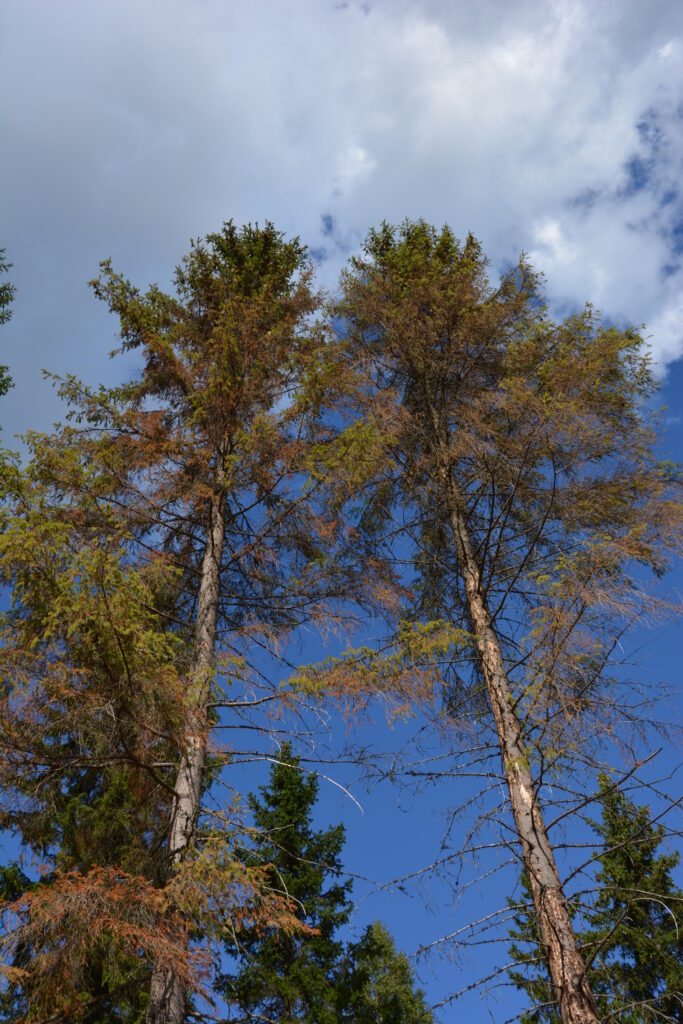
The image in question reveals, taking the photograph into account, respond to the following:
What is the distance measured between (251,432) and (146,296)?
3942mm

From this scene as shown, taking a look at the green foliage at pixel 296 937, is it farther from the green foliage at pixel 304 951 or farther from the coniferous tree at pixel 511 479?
the coniferous tree at pixel 511 479

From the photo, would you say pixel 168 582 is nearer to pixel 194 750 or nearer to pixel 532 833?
pixel 194 750

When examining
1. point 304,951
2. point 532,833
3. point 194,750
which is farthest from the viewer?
point 304,951

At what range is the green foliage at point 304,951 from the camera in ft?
33.8

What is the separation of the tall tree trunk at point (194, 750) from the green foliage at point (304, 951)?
289 centimetres

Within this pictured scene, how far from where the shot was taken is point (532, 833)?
6.03m

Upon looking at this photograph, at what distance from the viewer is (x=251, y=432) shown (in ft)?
27.4

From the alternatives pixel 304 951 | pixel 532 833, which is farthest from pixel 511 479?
pixel 304 951

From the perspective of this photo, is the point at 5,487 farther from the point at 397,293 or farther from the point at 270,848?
the point at 270,848

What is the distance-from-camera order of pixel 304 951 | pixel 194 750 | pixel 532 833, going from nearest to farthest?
pixel 532 833
pixel 194 750
pixel 304 951

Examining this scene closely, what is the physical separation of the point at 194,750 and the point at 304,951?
22.6 ft

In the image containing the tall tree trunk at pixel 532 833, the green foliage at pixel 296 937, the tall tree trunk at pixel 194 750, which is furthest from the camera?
the green foliage at pixel 296 937

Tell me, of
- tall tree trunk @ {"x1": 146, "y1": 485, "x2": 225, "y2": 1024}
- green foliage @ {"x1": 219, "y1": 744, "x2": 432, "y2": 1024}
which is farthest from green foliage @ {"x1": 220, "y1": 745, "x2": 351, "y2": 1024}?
tall tree trunk @ {"x1": 146, "y1": 485, "x2": 225, "y2": 1024}

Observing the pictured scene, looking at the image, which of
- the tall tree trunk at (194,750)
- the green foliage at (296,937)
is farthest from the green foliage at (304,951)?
the tall tree trunk at (194,750)
